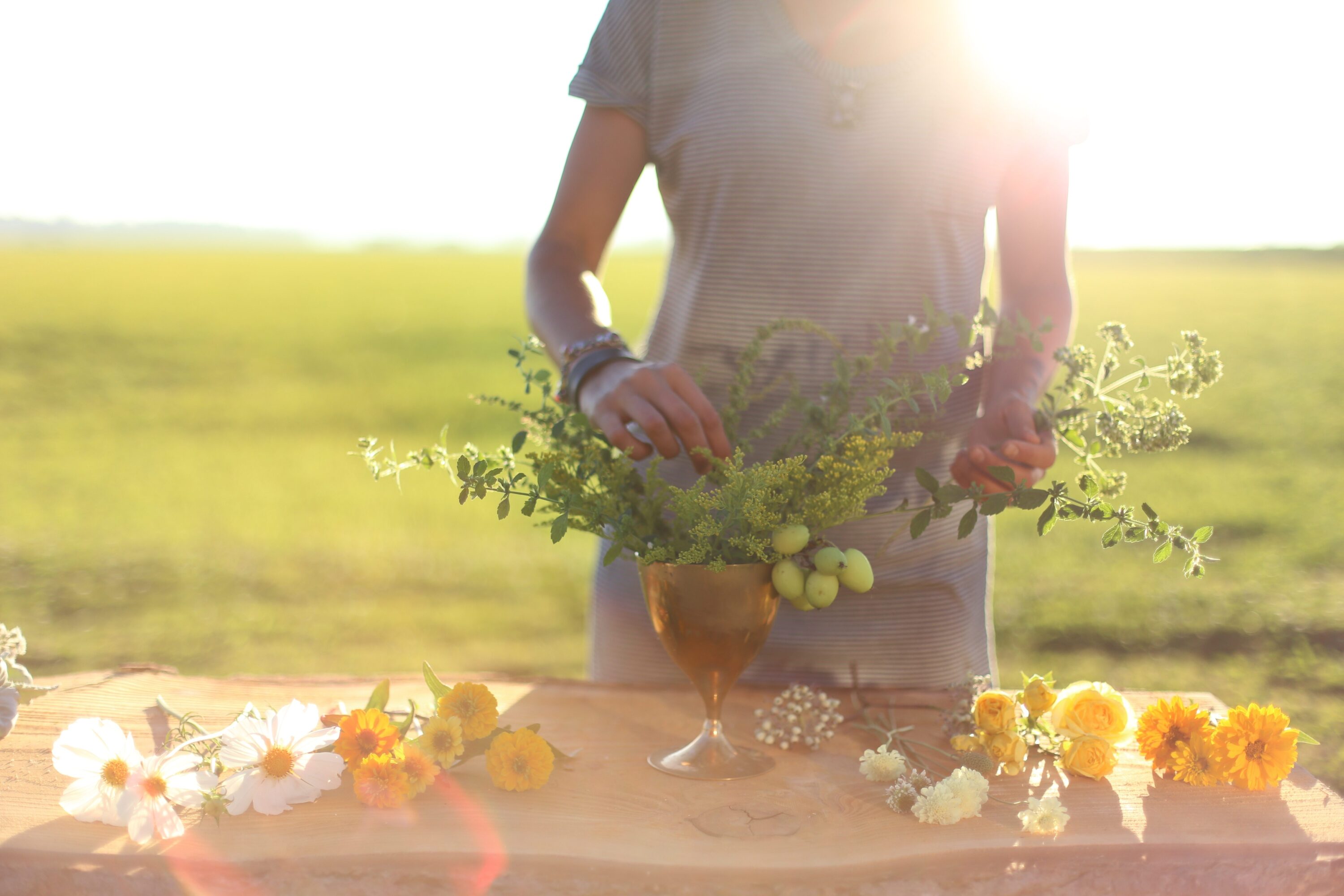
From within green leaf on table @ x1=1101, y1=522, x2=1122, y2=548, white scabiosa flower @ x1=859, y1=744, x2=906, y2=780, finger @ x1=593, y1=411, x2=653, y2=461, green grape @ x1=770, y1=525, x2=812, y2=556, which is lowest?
white scabiosa flower @ x1=859, y1=744, x2=906, y2=780

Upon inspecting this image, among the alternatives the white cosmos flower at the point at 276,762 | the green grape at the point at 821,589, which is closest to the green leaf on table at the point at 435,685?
the white cosmos flower at the point at 276,762

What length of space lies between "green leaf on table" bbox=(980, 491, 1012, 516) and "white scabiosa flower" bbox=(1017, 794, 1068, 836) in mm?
362

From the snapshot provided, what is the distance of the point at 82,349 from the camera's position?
51.6 feet

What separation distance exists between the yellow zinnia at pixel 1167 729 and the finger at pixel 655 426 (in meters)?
0.76

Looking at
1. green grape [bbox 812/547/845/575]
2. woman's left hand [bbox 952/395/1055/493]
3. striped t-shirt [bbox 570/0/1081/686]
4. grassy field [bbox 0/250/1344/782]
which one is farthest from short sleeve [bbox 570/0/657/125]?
grassy field [bbox 0/250/1344/782]

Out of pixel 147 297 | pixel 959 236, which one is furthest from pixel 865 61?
pixel 147 297

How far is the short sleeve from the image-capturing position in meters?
1.82

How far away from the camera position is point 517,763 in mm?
1326

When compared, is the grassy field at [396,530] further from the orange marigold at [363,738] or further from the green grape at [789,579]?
the orange marigold at [363,738]

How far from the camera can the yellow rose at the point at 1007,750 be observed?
1407 millimetres

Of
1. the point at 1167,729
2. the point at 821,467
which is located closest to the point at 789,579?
the point at 821,467

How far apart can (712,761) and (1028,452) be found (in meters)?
0.62

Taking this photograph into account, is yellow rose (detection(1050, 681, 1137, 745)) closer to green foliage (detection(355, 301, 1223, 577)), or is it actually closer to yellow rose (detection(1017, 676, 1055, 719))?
yellow rose (detection(1017, 676, 1055, 719))

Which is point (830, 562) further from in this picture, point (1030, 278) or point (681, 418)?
point (1030, 278)
